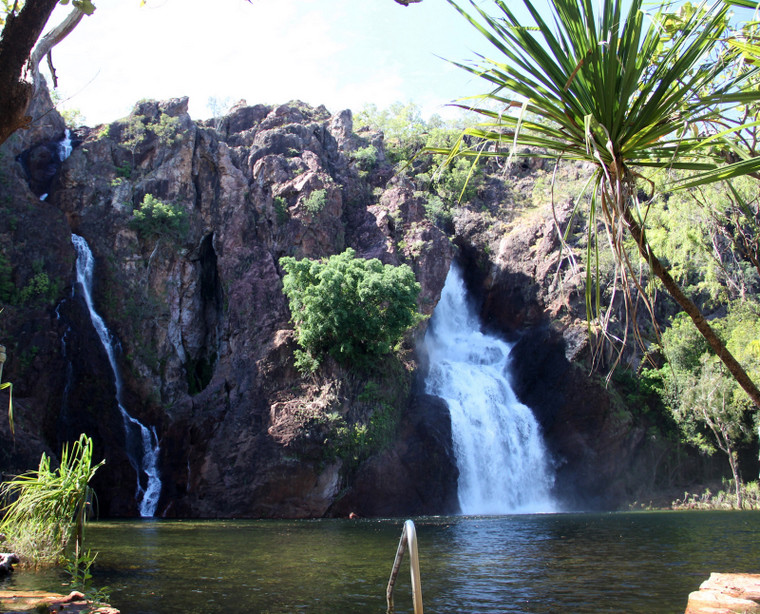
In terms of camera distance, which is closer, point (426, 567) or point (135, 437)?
point (426, 567)

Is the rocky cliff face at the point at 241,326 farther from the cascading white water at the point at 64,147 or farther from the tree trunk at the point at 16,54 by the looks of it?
the tree trunk at the point at 16,54

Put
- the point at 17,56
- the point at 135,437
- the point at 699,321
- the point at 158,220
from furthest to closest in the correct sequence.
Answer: the point at 158,220
the point at 135,437
the point at 699,321
the point at 17,56

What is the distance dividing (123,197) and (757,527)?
3003 centimetres

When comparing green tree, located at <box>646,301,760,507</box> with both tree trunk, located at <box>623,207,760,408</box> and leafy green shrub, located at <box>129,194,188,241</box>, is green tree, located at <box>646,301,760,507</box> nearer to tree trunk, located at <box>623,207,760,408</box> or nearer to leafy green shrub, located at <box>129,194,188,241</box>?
leafy green shrub, located at <box>129,194,188,241</box>

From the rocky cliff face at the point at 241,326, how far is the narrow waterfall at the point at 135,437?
32 centimetres

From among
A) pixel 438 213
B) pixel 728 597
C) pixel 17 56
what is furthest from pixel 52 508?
pixel 438 213

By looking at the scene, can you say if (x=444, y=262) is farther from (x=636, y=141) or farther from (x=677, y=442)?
(x=636, y=141)

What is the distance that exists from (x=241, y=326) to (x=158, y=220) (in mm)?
6869

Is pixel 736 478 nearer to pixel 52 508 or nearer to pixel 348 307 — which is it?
pixel 348 307

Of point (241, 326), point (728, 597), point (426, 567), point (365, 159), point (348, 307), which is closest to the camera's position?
point (728, 597)

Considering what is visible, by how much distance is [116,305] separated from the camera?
28.9 metres

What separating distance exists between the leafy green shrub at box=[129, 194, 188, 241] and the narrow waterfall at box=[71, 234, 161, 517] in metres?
2.97

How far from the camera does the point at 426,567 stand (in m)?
11.3

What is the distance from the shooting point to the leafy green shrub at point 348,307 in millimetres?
27547
